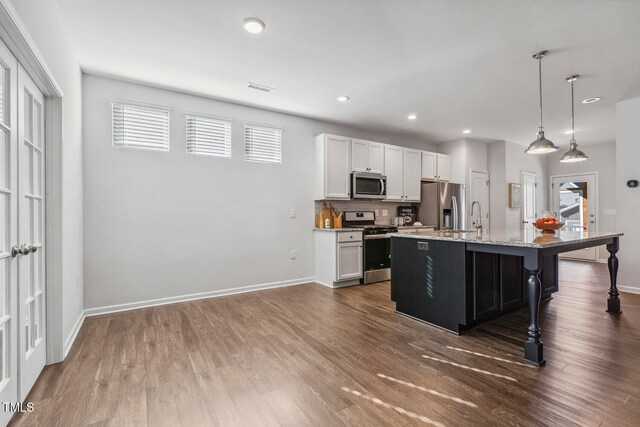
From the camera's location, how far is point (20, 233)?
180 cm

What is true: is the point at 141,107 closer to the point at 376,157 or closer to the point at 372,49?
the point at 372,49

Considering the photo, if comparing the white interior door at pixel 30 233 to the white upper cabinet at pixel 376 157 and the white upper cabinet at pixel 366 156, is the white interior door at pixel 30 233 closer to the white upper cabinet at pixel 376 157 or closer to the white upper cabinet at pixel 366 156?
the white upper cabinet at pixel 366 156

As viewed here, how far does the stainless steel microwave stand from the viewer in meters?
5.01

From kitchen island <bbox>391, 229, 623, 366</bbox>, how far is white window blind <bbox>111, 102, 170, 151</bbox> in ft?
10.1

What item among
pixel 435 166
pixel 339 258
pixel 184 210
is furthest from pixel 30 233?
pixel 435 166

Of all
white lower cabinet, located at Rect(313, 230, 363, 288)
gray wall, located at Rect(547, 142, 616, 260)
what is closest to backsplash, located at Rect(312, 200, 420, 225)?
white lower cabinet, located at Rect(313, 230, 363, 288)

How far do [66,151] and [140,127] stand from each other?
1.27 metres

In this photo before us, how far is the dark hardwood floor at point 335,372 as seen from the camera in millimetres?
1682

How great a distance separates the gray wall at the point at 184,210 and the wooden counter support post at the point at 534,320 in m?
3.18

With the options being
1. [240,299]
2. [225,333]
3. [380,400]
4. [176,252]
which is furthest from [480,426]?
[176,252]

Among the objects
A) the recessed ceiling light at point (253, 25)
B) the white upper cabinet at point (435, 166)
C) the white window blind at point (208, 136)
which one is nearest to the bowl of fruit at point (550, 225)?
the white upper cabinet at point (435, 166)

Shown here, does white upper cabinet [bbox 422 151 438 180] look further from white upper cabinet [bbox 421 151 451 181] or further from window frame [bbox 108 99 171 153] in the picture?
window frame [bbox 108 99 171 153]

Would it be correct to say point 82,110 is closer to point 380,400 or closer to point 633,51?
point 380,400

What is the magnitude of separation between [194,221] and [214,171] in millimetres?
716
